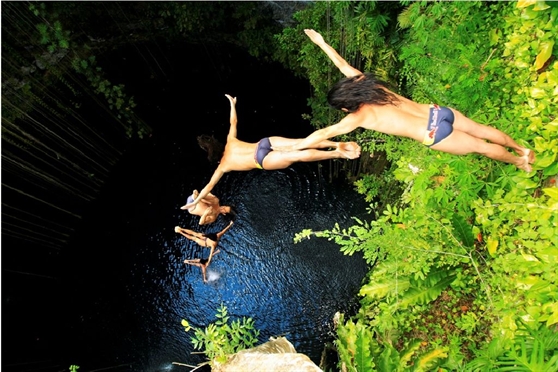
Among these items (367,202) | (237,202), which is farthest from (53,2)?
(367,202)

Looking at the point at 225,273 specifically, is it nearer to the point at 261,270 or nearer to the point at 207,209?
the point at 261,270

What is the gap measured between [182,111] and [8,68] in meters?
3.03

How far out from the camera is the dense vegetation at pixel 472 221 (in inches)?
114

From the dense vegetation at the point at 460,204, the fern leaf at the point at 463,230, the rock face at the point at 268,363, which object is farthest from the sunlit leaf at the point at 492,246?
the rock face at the point at 268,363

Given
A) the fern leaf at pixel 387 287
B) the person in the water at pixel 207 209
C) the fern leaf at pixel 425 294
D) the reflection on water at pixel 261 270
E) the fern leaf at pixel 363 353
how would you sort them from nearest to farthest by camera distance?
the fern leaf at pixel 363 353 < the fern leaf at pixel 425 294 < the fern leaf at pixel 387 287 < the person in the water at pixel 207 209 < the reflection on water at pixel 261 270

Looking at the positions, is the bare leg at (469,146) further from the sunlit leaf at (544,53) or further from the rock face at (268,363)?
the rock face at (268,363)

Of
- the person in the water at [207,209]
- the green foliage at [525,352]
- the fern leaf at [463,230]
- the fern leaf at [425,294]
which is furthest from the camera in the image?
the person in the water at [207,209]

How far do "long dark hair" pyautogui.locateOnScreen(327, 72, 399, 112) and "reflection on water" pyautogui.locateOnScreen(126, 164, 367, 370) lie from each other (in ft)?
11.1

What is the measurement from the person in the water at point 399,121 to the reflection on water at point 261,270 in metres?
3.13

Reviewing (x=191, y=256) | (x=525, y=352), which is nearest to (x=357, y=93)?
(x=525, y=352)

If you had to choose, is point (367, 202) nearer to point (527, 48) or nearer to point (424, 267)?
point (424, 267)

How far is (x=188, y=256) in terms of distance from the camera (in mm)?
6336

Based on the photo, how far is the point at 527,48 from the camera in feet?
10.7

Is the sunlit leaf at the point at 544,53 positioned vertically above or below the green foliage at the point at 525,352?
above
